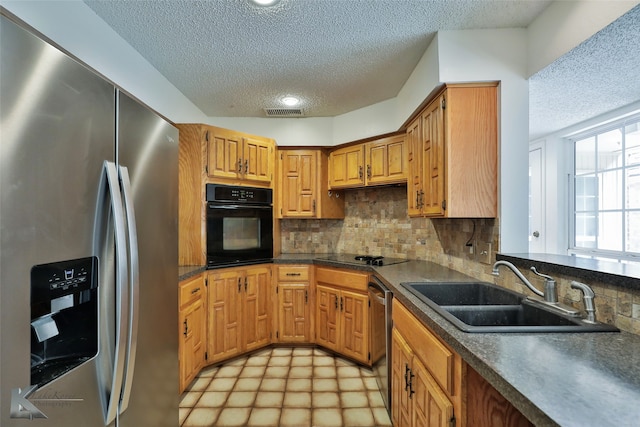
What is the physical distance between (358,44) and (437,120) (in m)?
0.73

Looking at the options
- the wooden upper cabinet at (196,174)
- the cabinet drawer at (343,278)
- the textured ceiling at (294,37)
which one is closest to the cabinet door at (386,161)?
the textured ceiling at (294,37)

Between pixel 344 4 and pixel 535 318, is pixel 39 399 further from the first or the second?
pixel 344 4

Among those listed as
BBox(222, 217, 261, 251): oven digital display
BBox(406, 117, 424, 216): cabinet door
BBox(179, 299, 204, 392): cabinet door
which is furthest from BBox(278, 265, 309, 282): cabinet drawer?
BBox(406, 117, 424, 216): cabinet door

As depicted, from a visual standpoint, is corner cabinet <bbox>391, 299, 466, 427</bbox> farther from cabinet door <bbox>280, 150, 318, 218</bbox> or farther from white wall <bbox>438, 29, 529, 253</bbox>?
cabinet door <bbox>280, 150, 318, 218</bbox>

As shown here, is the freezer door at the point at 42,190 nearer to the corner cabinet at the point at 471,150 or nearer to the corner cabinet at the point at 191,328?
the corner cabinet at the point at 191,328

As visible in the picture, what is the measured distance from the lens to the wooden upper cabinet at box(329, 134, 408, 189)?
9.12 ft

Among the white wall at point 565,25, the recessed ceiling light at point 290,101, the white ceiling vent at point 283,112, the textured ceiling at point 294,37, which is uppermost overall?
the textured ceiling at point 294,37

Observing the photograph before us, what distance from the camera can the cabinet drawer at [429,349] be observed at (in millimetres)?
1066

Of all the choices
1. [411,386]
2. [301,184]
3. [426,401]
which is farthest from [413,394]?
[301,184]

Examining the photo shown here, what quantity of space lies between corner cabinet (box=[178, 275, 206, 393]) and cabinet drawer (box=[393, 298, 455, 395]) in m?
1.51

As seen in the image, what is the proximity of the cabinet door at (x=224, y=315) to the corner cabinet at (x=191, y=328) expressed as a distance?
0.08m

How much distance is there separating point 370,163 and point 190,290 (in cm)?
201

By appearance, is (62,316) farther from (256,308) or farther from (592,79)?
(592,79)

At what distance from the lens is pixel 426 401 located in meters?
1.28
